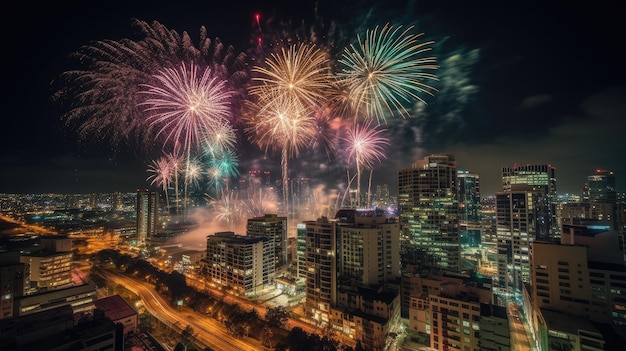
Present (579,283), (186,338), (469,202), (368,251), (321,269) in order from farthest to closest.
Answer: (469,202)
(368,251)
(321,269)
(579,283)
(186,338)

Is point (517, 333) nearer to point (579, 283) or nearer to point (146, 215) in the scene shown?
point (579, 283)

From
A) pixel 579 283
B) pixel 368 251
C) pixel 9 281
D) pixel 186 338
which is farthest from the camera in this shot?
pixel 368 251

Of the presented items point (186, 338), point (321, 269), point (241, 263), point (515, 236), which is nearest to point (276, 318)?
point (321, 269)

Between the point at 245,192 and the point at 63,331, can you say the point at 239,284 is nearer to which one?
the point at 63,331

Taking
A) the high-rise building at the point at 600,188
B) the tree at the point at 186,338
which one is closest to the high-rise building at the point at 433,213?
the tree at the point at 186,338

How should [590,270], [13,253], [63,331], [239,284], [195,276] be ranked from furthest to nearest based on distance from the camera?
[195,276] < [239,284] < [13,253] < [590,270] < [63,331]

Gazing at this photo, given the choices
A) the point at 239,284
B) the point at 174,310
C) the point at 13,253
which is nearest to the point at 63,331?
the point at 174,310
